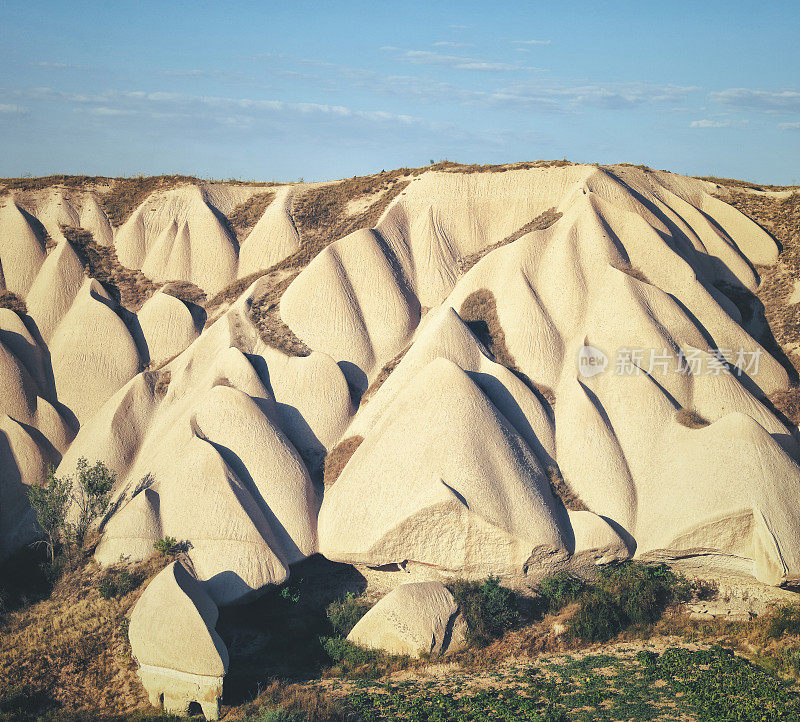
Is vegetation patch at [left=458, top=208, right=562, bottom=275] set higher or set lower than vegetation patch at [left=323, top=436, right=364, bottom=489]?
higher

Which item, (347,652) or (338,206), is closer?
(347,652)

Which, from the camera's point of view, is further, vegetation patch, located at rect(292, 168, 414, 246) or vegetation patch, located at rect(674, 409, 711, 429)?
vegetation patch, located at rect(292, 168, 414, 246)

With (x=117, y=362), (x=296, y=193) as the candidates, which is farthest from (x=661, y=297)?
(x=117, y=362)

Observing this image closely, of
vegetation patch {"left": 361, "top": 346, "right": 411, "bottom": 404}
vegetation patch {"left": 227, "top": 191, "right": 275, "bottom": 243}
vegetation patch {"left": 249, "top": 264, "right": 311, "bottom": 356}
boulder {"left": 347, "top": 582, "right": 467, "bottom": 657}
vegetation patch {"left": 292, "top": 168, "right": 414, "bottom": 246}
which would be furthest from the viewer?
vegetation patch {"left": 227, "top": 191, "right": 275, "bottom": 243}

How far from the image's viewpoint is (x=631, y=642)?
20.1 m

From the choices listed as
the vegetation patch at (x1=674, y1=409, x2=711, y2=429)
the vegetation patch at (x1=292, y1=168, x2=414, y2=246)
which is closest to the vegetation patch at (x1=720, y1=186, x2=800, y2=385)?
the vegetation patch at (x1=674, y1=409, x2=711, y2=429)

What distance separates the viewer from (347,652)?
19406 millimetres

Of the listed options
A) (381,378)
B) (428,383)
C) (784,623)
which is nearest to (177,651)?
(428,383)

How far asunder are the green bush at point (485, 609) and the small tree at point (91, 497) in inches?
485

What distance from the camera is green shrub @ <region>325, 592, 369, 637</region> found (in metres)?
20.6

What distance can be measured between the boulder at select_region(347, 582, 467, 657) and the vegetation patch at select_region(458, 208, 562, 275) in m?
15.9

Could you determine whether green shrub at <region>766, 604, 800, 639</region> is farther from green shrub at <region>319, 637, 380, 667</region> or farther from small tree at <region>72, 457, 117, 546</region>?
small tree at <region>72, 457, 117, 546</region>

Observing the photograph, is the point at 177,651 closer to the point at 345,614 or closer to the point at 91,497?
the point at 345,614

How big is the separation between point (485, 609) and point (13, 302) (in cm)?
2637
